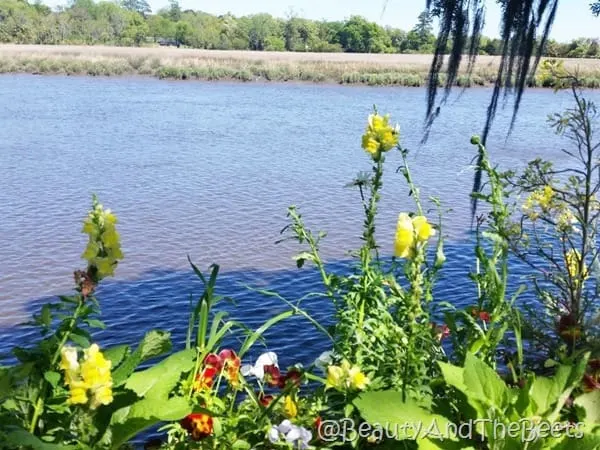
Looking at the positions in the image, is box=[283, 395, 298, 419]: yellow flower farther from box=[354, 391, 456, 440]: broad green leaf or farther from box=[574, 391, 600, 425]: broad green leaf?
box=[574, 391, 600, 425]: broad green leaf

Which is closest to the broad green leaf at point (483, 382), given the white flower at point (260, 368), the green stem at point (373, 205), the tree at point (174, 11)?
the green stem at point (373, 205)

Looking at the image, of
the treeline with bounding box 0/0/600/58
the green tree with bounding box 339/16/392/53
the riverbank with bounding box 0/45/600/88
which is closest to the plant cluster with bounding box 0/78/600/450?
the green tree with bounding box 339/16/392/53

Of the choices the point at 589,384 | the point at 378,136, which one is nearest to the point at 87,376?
the point at 378,136

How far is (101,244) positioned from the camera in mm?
1692

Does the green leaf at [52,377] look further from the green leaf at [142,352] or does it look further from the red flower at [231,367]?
the red flower at [231,367]

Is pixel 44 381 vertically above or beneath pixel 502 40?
beneath

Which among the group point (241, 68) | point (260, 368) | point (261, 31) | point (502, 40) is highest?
point (502, 40)

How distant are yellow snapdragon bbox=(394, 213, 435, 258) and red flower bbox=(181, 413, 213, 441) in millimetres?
629

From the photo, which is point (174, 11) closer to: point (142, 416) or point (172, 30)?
point (172, 30)

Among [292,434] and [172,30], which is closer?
[292,434]

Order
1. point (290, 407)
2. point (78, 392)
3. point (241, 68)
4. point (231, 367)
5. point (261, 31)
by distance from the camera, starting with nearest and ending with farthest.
Result: point (78, 392) < point (290, 407) < point (231, 367) < point (241, 68) < point (261, 31)

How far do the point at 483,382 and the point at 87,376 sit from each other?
0.90 m

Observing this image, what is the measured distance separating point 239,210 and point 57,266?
2.35m

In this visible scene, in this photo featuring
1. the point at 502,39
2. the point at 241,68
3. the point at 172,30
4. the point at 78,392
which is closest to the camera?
the point at 78,392
